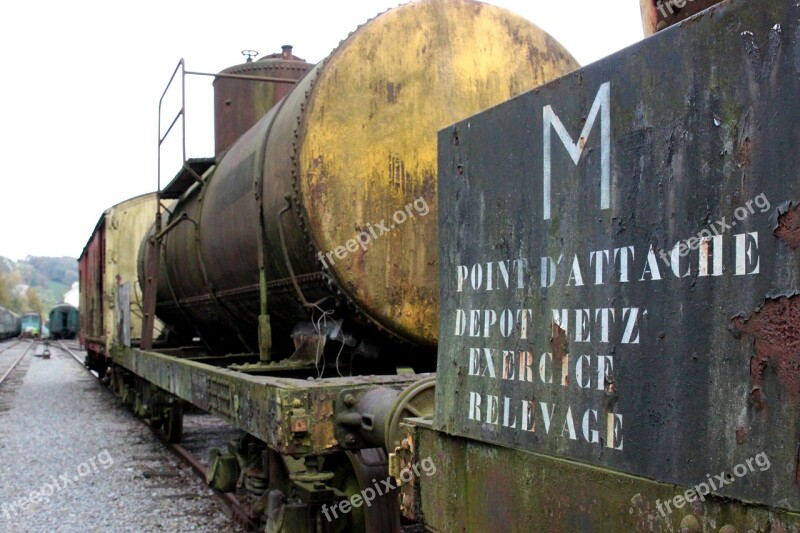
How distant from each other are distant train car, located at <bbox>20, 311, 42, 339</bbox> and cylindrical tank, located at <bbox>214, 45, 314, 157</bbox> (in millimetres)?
75987

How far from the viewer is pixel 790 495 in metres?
1.35

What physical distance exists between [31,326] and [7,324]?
61.6 ft

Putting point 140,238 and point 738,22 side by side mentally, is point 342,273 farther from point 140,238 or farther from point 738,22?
point 140,238

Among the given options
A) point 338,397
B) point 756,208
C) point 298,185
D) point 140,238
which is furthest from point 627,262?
point 140,238

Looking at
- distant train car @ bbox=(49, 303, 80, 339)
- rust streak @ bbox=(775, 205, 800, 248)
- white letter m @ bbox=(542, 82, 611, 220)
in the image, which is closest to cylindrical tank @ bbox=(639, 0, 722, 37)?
white letter m @ bbox=(542, 82, 611, 220)

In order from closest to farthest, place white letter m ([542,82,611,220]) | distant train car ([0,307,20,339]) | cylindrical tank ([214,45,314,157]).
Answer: white letter m ([542,82,611,220])
cylindrical tank ([214,45,314,157])
distant train car ([0,307,20,339])

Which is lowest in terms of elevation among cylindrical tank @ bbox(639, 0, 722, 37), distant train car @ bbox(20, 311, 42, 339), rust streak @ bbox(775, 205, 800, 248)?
distant train car @ bbox(20, 311, 42, 339)

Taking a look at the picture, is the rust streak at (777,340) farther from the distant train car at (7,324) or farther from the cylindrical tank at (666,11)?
the distant train car at (7,324)

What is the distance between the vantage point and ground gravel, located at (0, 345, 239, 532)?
19.9 feet

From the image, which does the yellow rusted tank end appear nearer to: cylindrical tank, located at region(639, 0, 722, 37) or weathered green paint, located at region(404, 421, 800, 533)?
weathered green paint, located at region(404, 421, 800, 533)

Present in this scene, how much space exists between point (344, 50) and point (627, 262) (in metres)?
2.82

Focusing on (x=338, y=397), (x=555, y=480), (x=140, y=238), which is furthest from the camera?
(x=140, y=238)

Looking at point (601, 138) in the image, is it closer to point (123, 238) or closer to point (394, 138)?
point (394, 138)

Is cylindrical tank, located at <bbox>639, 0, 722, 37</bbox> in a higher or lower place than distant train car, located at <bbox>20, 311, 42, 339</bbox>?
higher
